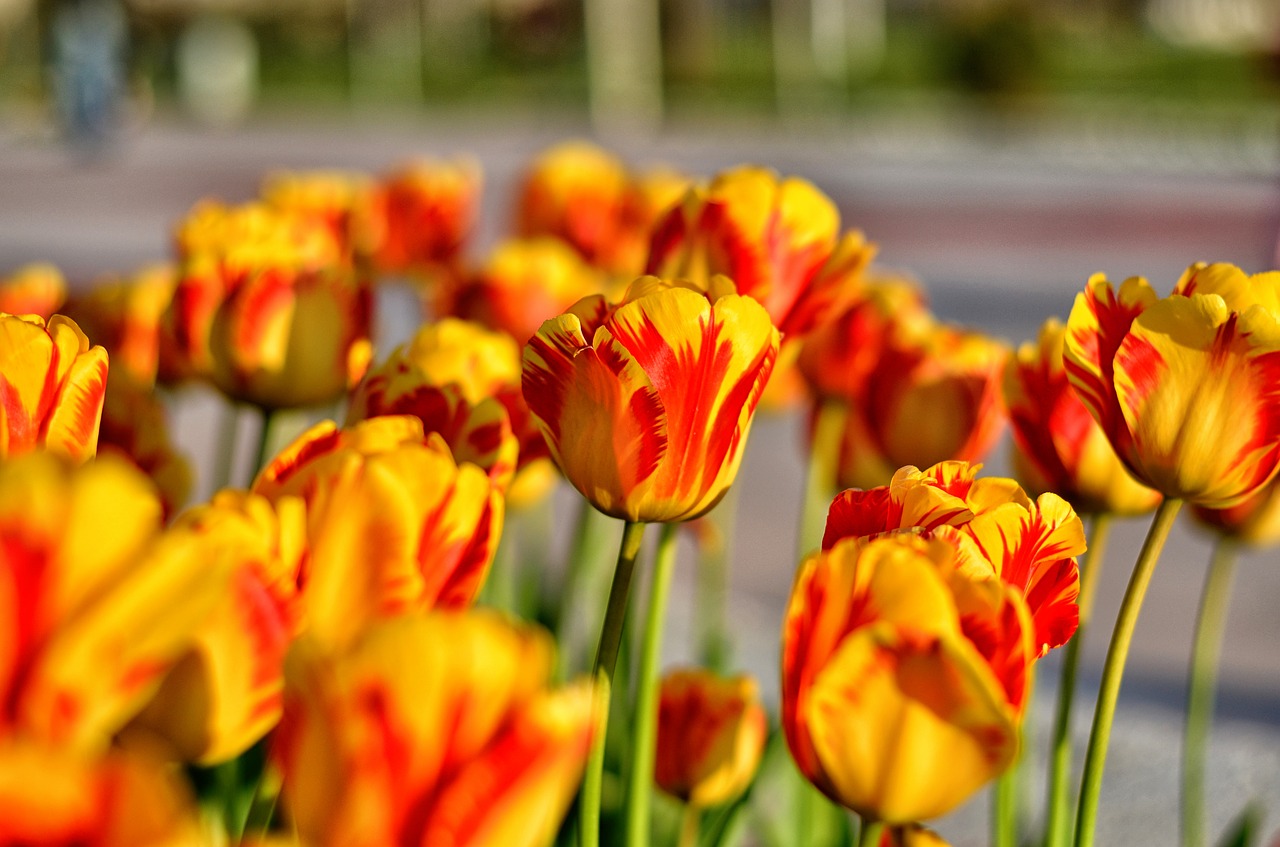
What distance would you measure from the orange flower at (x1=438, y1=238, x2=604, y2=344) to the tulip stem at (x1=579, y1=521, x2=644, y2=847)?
600 mm


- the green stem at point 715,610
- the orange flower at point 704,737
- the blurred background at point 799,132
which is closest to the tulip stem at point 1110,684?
the orange flower at point 704,737

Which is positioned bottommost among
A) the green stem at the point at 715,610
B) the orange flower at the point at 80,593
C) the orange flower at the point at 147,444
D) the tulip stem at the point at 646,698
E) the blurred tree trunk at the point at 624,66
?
the green stem at the point at 715,610

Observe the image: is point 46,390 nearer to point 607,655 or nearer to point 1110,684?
point 607,655

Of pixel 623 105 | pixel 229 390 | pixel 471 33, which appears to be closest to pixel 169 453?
pixel 229 390

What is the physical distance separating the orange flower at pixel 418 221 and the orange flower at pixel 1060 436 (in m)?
0.92

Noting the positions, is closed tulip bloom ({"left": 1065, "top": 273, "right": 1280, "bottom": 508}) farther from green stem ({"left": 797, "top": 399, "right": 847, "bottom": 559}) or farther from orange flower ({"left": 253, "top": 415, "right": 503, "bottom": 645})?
green stem ({"left": 797, "top": 399, "right": 847, "bottom": 559})

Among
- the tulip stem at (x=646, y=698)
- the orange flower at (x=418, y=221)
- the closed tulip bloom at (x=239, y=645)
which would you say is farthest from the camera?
the orange flower at (x=418, y=221)

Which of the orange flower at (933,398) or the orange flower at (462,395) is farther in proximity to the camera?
the orange flower at (933,398)

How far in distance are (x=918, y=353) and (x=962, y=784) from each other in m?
0.51

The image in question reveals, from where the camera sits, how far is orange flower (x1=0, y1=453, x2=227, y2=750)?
1.14 feet

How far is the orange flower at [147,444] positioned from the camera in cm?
70

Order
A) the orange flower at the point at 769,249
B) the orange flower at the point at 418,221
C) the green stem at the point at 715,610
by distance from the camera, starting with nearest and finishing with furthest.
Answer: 1. the orange flower at the point at 769,249
2. the green stem at the point at 715,610
3. the orange flower at the point at 418,221

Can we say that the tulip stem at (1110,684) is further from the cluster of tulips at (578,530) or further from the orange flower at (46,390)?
the orange flower at (46,390)

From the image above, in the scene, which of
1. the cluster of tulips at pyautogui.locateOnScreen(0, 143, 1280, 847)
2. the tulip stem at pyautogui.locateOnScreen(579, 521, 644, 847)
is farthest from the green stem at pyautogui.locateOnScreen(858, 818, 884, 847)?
the tulip stem at pyautogui.locateOnScreen(579, 521, 644, 847)
